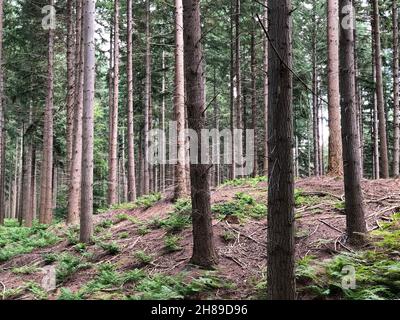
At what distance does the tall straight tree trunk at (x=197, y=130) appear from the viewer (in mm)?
7355

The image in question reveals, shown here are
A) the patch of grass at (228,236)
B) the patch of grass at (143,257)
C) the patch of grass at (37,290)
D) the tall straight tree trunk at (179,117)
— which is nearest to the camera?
the patch of grass at (37,290)

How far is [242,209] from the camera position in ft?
34.7

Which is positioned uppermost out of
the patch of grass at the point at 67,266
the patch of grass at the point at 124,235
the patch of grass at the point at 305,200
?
the patch of grass at the point at 305,200

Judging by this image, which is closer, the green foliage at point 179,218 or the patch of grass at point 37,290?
the patch of grass at point 37,290

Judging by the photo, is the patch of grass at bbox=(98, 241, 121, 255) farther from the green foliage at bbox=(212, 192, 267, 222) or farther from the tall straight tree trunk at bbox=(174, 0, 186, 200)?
the tall straight tree trunk at bbox=(174, 0, 186, 200)

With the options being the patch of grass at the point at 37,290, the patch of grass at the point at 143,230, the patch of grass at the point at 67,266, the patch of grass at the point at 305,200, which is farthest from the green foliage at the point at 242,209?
Answer: the patch of grass at the point at 37,290

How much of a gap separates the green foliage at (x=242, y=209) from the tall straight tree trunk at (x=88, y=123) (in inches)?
139

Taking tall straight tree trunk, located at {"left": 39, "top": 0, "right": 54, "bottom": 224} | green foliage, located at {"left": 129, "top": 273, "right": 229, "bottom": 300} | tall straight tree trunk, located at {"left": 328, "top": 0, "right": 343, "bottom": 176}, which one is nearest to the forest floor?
green foliage, located at {"left": 129, "top": 273, "right": 229, "bottom": 300}

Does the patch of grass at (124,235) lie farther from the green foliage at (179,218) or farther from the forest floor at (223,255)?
the green foliage at (179,218)

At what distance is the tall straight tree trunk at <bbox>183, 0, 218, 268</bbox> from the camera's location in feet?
24.1

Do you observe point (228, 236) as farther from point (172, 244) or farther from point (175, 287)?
point (175, 287)
